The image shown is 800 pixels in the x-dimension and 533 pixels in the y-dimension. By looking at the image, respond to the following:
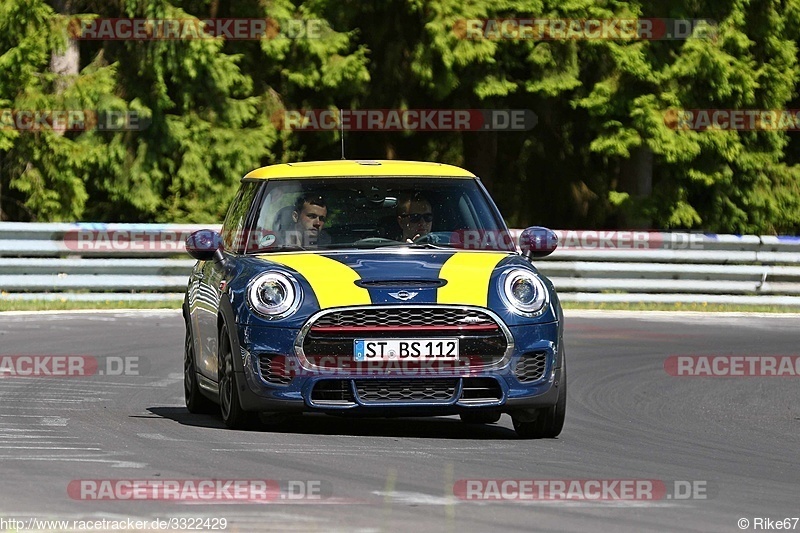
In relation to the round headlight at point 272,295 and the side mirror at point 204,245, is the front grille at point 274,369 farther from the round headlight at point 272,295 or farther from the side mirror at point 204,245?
the side mirror at point 204,245

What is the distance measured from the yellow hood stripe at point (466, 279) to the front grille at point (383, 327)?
0.06m

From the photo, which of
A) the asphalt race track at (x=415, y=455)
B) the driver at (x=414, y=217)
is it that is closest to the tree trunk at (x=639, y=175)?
the asphalt race track at (x=415, y=455)

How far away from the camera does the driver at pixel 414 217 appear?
10.5m

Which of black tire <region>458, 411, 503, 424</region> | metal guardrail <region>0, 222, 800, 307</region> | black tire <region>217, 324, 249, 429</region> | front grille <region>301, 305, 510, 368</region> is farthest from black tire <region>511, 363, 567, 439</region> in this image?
metal guardrail <region>0, 222, 800, 307</region>

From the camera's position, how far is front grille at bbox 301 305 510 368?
9.38 meters

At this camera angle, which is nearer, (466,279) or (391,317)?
(391,317)

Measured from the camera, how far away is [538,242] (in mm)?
10523

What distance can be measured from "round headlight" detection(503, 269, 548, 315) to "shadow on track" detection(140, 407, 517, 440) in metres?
0.77

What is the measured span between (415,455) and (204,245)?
2.42 m

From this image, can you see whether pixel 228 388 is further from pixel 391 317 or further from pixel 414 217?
Answer: pixel 414 217

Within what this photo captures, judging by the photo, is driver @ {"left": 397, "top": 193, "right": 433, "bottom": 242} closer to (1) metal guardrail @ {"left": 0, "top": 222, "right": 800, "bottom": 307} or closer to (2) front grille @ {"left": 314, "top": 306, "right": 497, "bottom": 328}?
(2) front grille @ {"left": 314, "top": 306, "right": 497, "bottom": 328}

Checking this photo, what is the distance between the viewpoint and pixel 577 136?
30125 mm

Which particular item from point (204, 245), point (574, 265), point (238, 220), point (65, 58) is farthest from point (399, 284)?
point (65, 58)

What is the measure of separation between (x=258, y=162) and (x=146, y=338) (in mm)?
8878
